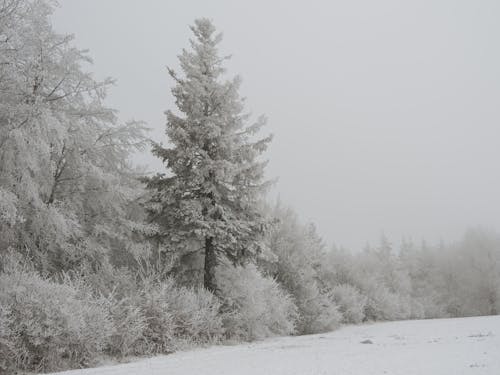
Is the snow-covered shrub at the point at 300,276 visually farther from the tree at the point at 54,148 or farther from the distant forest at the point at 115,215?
the tree at the point at 54,148

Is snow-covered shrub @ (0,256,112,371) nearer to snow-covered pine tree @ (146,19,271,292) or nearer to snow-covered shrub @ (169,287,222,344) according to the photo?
snow-covered shrub @ (169,287,222,344)

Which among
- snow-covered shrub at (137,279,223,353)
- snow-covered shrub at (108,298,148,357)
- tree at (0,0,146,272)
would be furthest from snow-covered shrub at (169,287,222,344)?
tree at (0,0,146,272)

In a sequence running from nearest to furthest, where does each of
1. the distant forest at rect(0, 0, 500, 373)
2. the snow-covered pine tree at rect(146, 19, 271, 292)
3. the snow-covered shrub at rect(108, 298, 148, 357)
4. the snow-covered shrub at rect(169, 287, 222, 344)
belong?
the distant forest at rect(0, 0, 500, 373) → the snow-covered shrub at rect(108, 298, 148, 357) → the snow-covered shrub at rect(169, 287, 222, 344) → the snow-covered pine tree at rect(146, 19, 271, 292)

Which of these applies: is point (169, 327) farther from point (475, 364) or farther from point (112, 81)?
point (112, 81)

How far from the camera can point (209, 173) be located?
16.6 metres

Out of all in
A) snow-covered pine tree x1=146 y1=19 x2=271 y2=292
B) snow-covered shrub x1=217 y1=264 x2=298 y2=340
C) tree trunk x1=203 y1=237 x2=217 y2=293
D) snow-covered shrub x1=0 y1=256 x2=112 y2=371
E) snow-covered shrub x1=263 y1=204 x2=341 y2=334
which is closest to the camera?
snow-covered shrub x1=0 y1=256 x2=112 y2=371

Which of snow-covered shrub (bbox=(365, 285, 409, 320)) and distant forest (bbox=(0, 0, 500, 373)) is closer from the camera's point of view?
distant forest (bbox=(0, 0, 500, 373))

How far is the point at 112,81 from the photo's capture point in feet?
51.9

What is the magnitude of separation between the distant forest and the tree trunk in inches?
2.0

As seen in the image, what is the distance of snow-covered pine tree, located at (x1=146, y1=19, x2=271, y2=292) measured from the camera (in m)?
15.8

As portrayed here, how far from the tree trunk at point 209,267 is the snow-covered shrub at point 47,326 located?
6.46 metres

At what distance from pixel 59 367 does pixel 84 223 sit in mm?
8033

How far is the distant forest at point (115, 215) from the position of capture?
9.87m

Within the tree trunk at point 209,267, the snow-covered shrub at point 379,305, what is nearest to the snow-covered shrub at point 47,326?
the tree trunk at point 209,267
